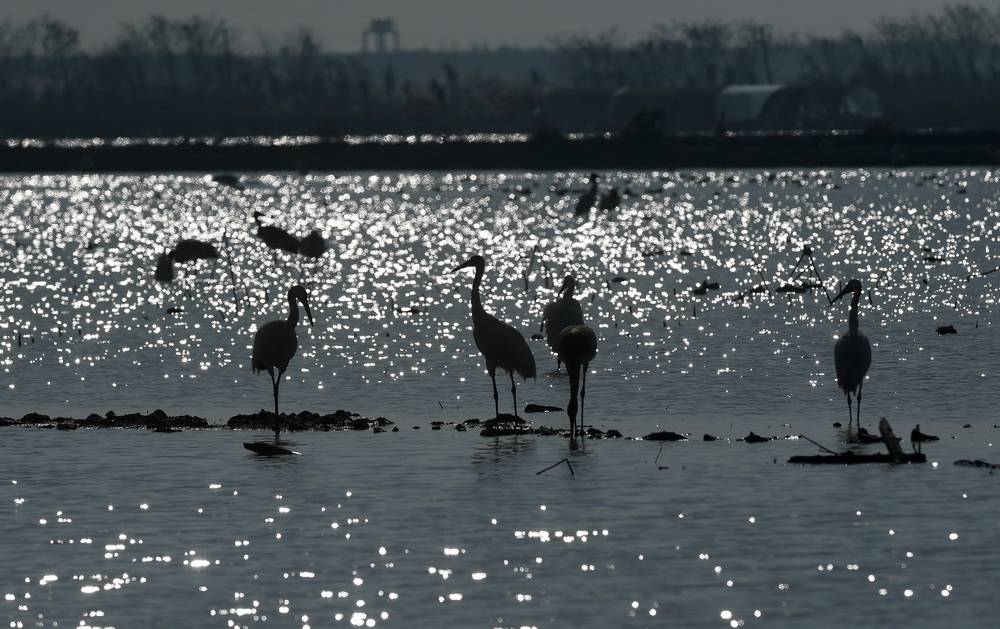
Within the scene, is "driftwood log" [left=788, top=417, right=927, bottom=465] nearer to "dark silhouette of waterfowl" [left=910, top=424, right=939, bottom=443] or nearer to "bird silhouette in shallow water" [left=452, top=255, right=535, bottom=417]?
"dark silhouette of waterfowl" [left=910, top=424, right=939, bottom=443]

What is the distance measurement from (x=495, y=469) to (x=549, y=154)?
128m

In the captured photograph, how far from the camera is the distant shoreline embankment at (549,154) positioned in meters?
138

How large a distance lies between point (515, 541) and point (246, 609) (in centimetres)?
280

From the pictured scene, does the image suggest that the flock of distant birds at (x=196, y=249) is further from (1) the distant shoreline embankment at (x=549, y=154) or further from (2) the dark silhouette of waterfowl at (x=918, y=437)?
(1) the distant shoreline embankment at (x=549, y=154)

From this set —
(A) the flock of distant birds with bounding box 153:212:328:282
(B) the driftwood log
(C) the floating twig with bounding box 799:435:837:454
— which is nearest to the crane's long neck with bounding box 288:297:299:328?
(C) the floating twig with bounding box 799:435:837:454

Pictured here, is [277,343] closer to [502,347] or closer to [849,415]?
[502,347]

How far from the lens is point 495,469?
1781cm

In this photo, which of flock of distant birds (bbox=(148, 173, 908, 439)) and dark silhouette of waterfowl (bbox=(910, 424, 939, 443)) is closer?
dark silhouette of waterfowl (bbox=(910, 424, 939, 443))

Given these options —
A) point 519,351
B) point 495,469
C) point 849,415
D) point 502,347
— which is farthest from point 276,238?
point 495,469

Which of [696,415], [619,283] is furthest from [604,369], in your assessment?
[619,283]

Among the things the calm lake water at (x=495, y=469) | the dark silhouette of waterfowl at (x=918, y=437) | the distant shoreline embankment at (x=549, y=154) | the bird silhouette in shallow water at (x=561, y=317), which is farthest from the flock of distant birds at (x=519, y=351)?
the distant shoreline embankment at (x=549, y=154)

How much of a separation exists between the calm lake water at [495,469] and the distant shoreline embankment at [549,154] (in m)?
90.7

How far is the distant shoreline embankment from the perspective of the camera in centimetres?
13800

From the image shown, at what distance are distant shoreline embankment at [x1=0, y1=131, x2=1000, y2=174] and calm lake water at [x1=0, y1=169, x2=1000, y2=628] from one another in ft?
298
